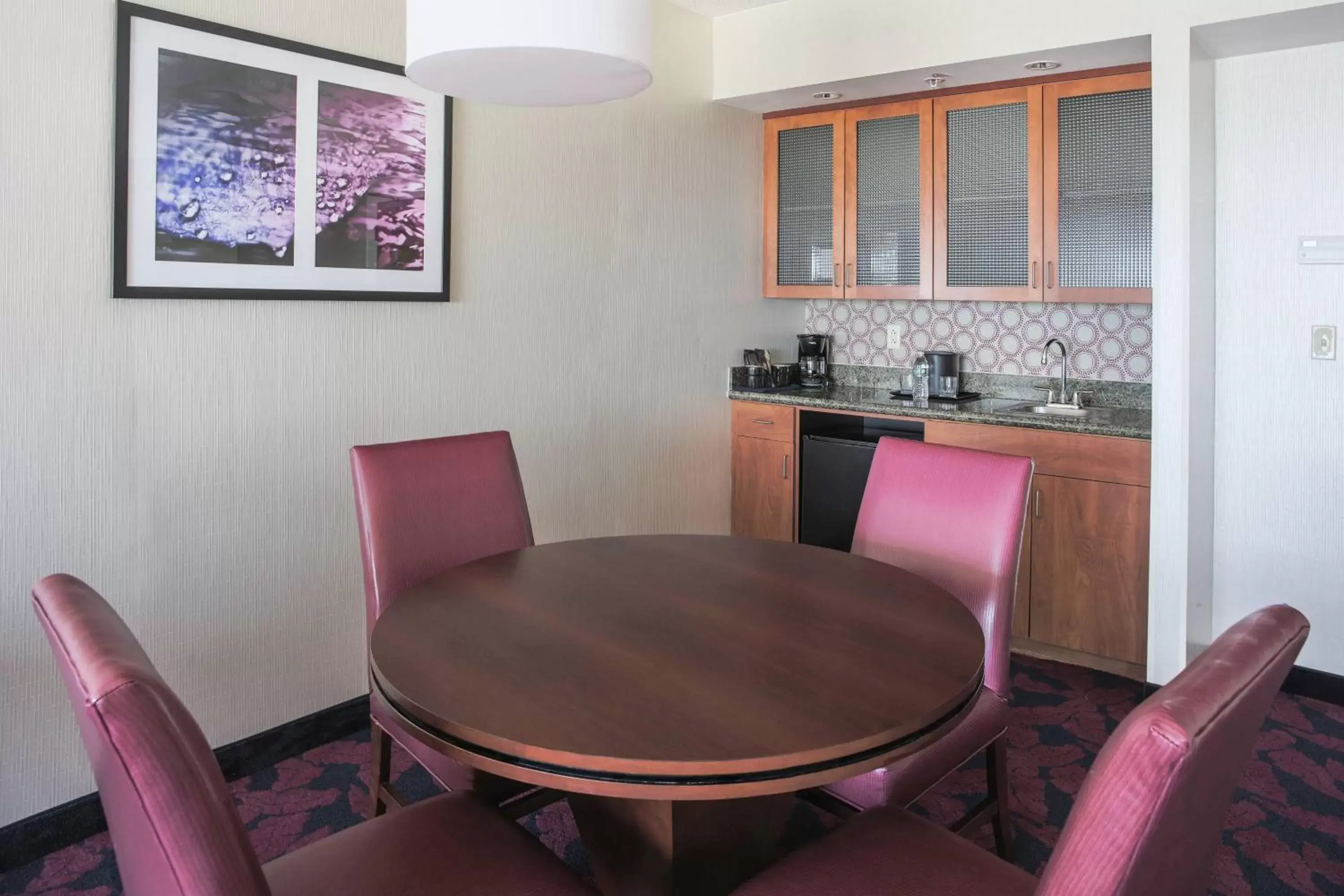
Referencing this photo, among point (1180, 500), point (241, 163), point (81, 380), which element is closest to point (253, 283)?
point (241, 163)

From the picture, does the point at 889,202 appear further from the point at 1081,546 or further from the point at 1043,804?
the point at 1043,804

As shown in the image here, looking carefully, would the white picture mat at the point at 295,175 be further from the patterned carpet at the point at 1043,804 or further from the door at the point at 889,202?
the door at the point at 889,202

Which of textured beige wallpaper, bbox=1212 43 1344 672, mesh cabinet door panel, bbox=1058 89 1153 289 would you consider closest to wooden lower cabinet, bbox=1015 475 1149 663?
textured beige wallpaper, bbox=1212 43 1344 672

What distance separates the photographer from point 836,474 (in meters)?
4.01

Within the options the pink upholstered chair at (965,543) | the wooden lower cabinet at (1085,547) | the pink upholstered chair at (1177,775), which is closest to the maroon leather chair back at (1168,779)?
the pink upholstered chair at (1177,775)

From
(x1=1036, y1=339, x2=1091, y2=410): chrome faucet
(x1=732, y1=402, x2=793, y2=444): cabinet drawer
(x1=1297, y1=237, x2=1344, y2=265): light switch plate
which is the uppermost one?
(x1=1297, y1=237, x2=1344, y2=265): light switch plate

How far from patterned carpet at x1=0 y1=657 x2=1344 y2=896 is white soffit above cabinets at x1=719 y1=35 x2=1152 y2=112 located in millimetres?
2165

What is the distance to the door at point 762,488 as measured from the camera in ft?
13.8

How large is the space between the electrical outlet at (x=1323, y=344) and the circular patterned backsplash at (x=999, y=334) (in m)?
0.48

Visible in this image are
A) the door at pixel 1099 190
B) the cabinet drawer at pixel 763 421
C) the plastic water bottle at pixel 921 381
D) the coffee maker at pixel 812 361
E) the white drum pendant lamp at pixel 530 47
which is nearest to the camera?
the white drum pendant lamp at pixel 530 47

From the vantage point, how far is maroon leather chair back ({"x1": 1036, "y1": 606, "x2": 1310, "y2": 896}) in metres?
0.91

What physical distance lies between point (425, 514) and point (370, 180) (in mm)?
1132

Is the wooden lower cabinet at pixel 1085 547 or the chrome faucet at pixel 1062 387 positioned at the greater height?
the chrome faucet at pixel 1062 387

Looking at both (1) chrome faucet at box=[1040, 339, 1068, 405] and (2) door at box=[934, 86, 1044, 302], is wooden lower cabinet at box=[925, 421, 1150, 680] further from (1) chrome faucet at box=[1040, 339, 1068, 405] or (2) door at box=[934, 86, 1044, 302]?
(2) door at box=[934, 86, 1044, 302]
